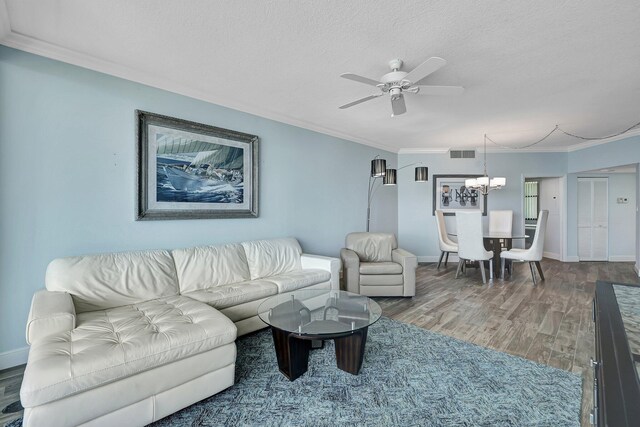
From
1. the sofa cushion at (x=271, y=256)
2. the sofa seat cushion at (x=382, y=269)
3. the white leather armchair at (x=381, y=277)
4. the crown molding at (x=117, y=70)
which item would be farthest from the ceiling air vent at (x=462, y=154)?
the sofa cushion at (x=271, y=256)

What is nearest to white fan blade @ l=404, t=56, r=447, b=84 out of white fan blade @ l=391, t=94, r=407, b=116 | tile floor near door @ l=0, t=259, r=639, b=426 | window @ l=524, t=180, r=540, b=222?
white fan blade @ l=391, t=94, r=407, b=116

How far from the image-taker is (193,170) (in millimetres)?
3084

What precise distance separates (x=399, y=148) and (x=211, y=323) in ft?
17.5

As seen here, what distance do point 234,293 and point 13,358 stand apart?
5.42ft

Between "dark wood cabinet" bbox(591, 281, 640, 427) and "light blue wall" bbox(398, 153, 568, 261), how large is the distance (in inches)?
190

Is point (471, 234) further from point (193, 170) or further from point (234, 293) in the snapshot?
point (193, 170)

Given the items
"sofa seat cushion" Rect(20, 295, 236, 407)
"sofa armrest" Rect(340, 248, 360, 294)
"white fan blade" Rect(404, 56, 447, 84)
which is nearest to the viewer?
"sofa seat cushion" Rect(20, 295, 236, 407)

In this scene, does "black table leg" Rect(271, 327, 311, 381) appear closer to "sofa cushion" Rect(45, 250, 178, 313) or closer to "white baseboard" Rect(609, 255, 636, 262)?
"sofa cushion" Rect(45, 250, 178, 313)

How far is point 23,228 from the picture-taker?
2205 mm

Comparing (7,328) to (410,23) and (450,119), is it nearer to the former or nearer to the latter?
(410,23)

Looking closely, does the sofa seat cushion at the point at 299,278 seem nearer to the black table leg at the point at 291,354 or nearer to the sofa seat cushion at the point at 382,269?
the sofa seat cushion at the point at 382,269

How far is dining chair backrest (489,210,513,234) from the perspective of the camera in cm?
570

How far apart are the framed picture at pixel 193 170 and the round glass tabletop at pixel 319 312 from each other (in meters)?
1.38

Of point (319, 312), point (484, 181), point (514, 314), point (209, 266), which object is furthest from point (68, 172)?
point (484, 181)
